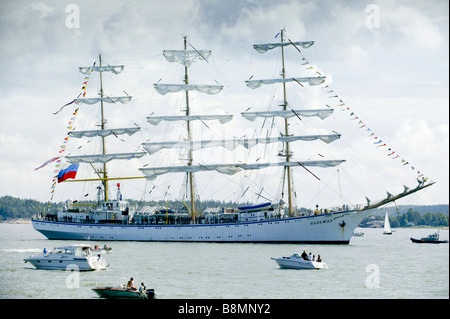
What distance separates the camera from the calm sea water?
119 feet

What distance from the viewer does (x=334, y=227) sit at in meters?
69.1

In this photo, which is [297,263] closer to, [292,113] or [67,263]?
[67,263]

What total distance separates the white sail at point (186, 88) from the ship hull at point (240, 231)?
17.5m

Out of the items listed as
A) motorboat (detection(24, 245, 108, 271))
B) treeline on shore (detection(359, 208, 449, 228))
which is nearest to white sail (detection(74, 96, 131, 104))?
motorboat (detection(24, 245, 108, 271))

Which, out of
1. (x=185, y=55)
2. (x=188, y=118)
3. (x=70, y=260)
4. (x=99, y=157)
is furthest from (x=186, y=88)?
(x=70, y=260)

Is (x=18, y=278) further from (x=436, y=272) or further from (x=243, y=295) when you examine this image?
(x=436, y=272)

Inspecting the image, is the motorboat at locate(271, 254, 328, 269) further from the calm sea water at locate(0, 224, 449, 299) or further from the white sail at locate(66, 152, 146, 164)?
the white sail at locate(66, 152, 146, 164)

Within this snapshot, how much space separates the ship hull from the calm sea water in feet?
32.4

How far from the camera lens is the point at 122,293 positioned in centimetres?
3391

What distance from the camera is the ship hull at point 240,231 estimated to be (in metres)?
69.2

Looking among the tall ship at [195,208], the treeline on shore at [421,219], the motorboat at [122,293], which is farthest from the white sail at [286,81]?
the treeline on shore at [421,219]

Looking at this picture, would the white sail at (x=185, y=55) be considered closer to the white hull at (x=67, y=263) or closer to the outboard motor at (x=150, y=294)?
the white hull at (x=67, y=263)

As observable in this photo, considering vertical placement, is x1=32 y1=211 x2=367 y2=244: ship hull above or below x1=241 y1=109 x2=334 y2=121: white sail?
below
